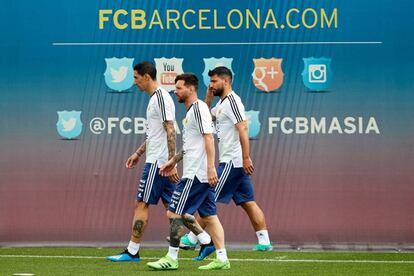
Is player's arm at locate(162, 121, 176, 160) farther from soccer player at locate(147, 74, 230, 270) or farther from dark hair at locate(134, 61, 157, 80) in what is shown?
dark hair at locate(134, 61, 157, 80)

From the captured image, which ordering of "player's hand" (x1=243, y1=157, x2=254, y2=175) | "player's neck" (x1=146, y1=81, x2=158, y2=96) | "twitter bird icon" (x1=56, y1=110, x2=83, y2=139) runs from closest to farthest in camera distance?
"player's neck" (x1=146, y1=81, x2=158, y2=96) < "player's hand" (x1=243, y1=157, x2=254, y2=175) < "twitter bird icon" (x1=56, y1=110, x2=83, y2=139)

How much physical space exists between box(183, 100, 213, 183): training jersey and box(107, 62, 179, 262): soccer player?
53 centimetres

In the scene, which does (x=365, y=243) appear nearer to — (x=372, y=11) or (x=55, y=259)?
(x=372, y=11)

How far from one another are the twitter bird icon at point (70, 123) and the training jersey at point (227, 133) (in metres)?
2.20

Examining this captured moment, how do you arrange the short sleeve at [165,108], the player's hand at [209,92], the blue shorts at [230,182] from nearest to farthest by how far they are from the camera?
the short sleeve at [165,108]
the blue shorts at [230,182]
the player's hand at [209,92]

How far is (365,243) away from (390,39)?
2.44m

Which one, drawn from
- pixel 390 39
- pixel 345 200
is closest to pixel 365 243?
pixel 345 200

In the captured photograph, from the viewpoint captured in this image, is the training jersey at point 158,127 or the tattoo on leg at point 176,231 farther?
the training jersey at point 158,127

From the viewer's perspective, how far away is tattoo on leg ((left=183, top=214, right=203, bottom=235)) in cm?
1234

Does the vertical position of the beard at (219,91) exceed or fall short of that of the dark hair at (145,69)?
it falls short

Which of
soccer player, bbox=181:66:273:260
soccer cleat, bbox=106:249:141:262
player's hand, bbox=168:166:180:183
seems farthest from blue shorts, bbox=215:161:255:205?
soccer cleat, bbox=106:249:141:262

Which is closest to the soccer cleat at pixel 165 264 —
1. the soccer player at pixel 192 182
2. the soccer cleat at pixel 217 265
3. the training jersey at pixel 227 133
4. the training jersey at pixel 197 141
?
the soccer player at pixel 192 182

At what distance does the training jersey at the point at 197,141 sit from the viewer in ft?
39.9

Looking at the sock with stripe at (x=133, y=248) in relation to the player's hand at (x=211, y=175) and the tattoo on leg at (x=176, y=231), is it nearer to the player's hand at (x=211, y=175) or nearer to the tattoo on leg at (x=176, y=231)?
the tattoo on leg at (x=176, y=231)
